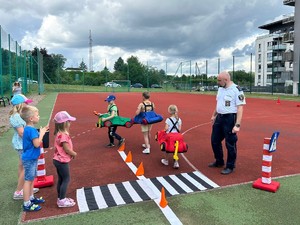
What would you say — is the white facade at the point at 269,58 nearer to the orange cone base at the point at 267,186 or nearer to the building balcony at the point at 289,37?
the building balcony at the point at 289,37

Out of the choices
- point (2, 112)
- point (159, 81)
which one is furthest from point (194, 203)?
point (159, 81)

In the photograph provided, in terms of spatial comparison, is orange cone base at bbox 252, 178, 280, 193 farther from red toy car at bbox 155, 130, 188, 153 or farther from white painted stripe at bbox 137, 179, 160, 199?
white painted stripe at bbox 137, 179, 160, 199

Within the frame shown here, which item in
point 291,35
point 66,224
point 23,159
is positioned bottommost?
point 66,224

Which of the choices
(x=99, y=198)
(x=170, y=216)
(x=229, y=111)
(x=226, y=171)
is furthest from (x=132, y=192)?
(x=229, y=111)

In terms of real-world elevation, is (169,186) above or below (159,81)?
below

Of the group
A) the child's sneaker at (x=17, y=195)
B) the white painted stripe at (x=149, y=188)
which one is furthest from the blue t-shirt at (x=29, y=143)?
the white painted stripe at (x=149, y=188)

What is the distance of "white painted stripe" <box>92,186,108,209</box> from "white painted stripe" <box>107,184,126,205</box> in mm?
192

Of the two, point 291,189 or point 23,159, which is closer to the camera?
point 23,159

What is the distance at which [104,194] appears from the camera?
192 inches

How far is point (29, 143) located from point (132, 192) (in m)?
1.91

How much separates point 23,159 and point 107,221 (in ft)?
5.03

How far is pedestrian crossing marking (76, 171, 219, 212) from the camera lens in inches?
180

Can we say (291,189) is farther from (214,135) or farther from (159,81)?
(159,81)

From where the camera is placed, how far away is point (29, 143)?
13.6 feet
